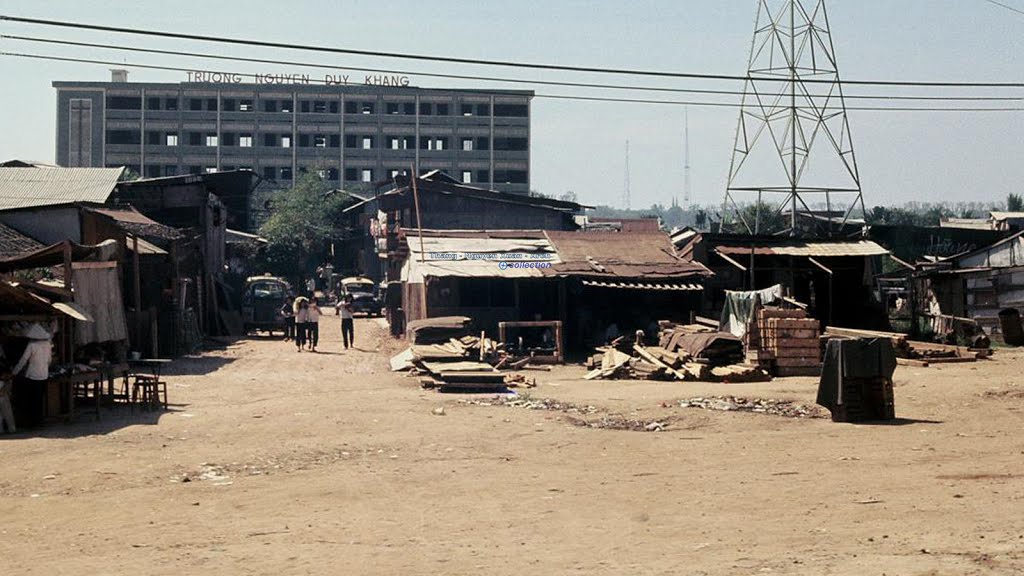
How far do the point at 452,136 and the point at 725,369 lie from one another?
319 ft

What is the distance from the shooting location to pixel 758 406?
2375 cm

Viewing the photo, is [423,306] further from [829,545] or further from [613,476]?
[829,545]

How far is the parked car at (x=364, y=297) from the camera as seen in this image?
59.5m

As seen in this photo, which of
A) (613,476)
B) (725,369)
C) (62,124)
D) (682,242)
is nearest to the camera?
(613,476)

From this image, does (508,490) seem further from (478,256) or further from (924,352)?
(478,256)

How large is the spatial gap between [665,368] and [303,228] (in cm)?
5097

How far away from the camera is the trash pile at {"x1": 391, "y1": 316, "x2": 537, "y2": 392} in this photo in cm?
2652

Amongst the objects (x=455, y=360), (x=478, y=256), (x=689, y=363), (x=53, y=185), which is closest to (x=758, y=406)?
(x=689, y=363)

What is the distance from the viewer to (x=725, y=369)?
2942 centimetres

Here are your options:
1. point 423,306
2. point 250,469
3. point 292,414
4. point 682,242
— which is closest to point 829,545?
point 250,469

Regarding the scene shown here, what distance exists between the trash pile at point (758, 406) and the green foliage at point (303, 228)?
5328 centimetres

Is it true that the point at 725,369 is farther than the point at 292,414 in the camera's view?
Yes

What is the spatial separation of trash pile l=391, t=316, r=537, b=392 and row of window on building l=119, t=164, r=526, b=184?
85.8 metres

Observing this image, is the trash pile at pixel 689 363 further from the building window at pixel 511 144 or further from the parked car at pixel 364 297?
the building window at pixel 511 144
